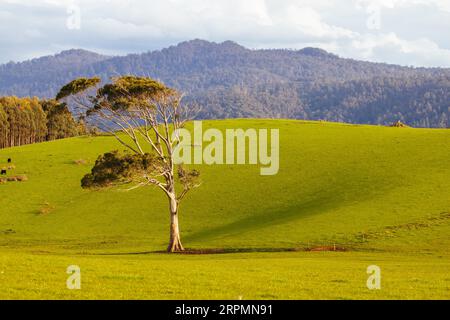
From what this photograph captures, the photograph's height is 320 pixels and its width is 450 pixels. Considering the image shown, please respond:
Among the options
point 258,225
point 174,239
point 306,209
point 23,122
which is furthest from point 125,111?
point 23,122

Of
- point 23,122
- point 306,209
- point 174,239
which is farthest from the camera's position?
point 23,122

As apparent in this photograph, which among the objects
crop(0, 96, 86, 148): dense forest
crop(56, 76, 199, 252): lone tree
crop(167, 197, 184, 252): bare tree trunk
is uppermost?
crop(0, 96, 86, 148): dense forest

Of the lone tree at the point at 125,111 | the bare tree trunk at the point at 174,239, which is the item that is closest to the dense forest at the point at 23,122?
the lone tree at the point at 125,111

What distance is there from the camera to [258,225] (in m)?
65.1

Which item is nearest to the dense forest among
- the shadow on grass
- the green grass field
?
the green grass field

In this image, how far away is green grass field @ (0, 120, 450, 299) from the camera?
26.9 m

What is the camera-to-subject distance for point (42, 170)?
94.8m

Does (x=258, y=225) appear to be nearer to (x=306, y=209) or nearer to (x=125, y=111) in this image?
(x=306, y=209)

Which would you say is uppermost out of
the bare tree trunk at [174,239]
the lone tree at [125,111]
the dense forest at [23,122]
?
→ the dense forest at [23,122]

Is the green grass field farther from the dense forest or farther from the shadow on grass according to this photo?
the dense forest

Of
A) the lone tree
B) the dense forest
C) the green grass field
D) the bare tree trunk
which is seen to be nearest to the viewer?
the green grass field

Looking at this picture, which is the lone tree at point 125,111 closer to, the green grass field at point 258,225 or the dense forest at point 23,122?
the green grass field at point 258,225

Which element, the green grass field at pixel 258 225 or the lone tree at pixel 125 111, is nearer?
the green grass field at pixel 258 225

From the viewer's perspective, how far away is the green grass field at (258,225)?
88.1 feet
